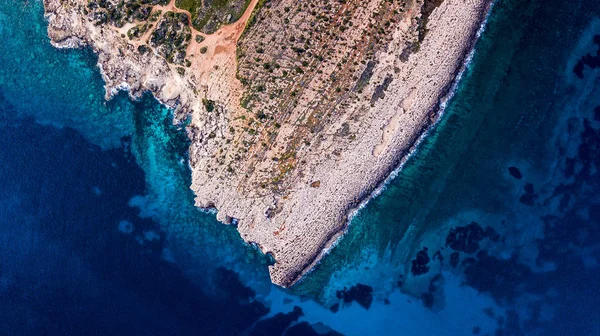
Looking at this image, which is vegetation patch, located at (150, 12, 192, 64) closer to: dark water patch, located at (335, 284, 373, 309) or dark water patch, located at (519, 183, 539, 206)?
dark water patch, located at (335, 284, 373, 309)

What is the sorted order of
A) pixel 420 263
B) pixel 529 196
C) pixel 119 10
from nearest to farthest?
1. pixel 119 10
2. pixel 529 196
3. pixel 420 263

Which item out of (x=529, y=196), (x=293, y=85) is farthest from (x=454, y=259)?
(x=293, y=85)

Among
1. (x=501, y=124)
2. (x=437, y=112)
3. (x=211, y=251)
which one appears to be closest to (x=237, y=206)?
(x=211, y=251)

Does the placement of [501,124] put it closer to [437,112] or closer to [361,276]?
[437,112]

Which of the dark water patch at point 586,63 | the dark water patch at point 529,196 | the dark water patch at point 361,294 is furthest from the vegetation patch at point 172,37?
the dark water patch at point 586,63

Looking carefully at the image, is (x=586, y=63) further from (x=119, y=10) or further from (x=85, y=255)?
(x=85, y=255)

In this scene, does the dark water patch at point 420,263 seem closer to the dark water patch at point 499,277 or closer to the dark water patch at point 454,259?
the dark water patch at point 454,259
